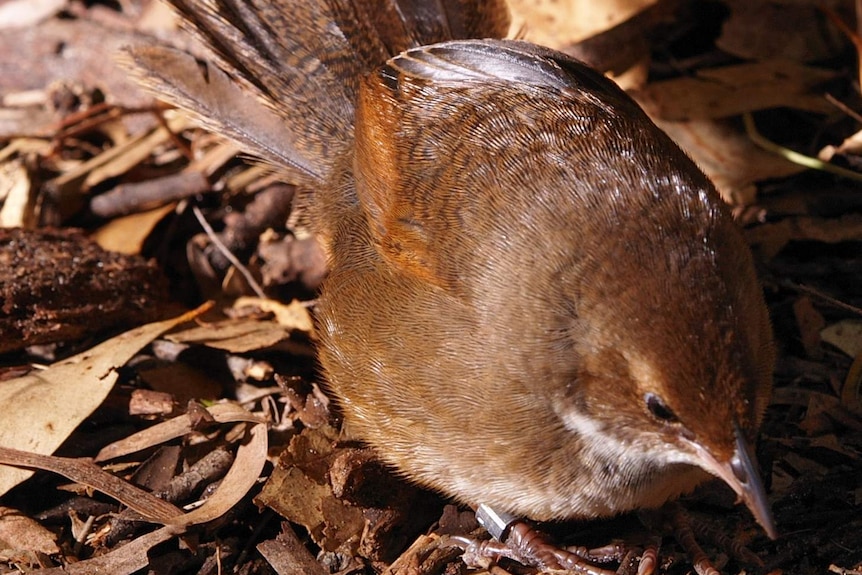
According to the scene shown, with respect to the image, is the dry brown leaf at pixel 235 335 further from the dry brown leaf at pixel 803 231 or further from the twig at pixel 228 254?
the dry brown leaf at pixel 803 231

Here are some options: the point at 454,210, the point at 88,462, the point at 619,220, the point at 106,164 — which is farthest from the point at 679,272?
the point at 106,164

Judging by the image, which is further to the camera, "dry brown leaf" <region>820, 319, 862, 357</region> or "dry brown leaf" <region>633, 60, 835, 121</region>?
"dry brown leaf" <region>633, 60, 835, 121</region>

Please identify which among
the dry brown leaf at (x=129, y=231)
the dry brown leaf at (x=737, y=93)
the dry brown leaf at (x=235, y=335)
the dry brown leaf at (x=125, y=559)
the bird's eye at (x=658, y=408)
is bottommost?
the dry brown leaf at (x=125, y=559)

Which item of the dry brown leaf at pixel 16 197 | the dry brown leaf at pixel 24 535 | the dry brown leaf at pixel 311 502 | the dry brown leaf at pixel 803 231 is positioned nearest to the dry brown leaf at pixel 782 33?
the dry brown leaf at pixel 803 231

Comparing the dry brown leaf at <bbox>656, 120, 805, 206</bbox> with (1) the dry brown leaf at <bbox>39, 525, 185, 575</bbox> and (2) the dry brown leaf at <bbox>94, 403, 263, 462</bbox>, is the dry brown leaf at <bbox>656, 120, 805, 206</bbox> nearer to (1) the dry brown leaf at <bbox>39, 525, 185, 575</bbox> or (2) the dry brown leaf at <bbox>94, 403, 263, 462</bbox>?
(2) the dry brown leaf at <bbox>94, 403, 263, 462</bbox>

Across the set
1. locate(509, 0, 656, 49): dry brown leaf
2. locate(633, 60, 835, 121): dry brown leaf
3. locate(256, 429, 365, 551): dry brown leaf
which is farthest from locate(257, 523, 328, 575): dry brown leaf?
locate(509, 0, 656, 49): dry brown leaf

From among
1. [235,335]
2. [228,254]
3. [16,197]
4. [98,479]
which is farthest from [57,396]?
[16,197]
